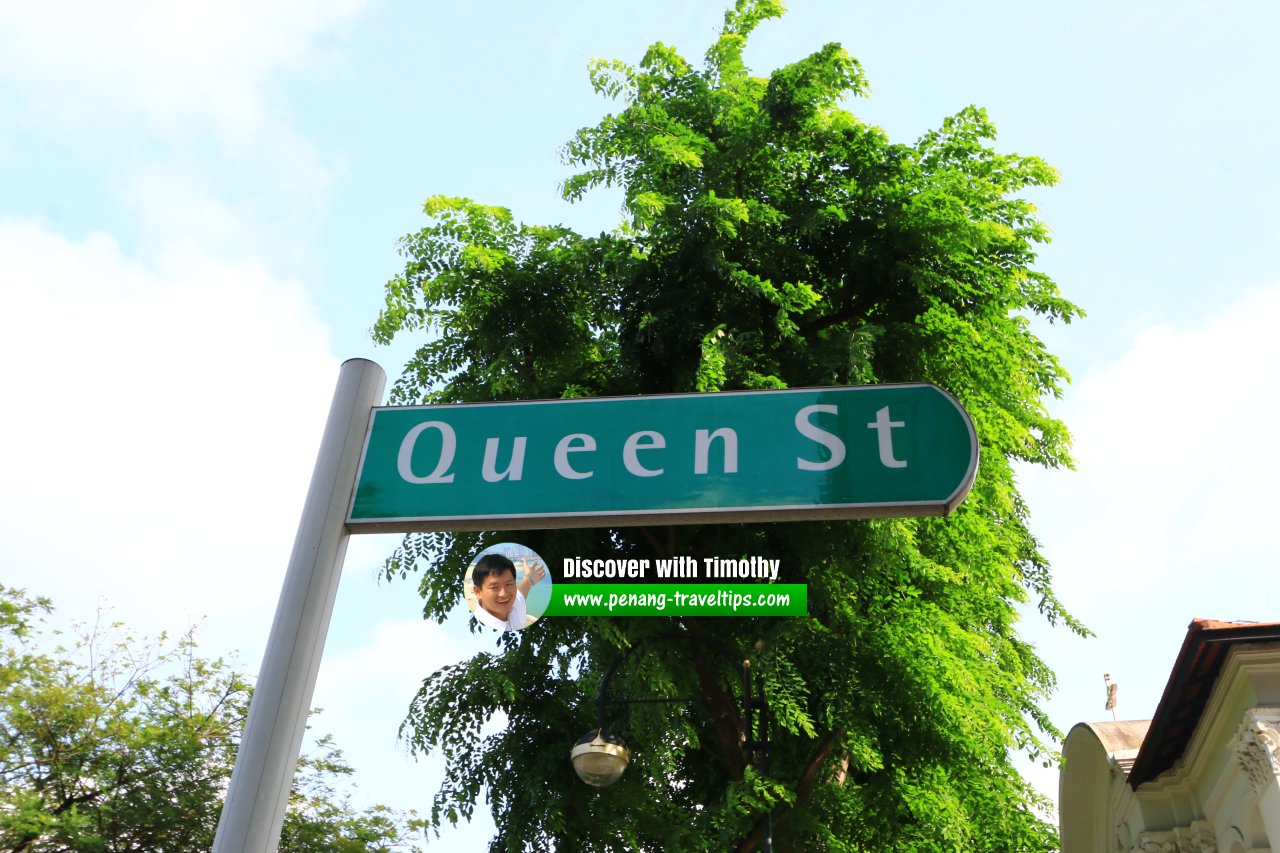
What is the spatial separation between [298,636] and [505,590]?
60 cm

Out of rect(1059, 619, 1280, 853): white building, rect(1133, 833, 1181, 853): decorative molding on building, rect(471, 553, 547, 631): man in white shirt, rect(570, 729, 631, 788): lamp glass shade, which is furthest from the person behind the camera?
rect(1133, 833, 1181, 853): decorative molding on building

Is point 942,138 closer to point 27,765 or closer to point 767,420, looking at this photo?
point 767,420

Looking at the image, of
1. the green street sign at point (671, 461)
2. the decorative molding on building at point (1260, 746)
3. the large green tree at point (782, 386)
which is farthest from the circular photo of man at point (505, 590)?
the decorative molding on building at point (1260, 746)

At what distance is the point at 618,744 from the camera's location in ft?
28.5

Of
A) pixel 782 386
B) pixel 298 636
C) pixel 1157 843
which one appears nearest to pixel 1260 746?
pixel 1157 843

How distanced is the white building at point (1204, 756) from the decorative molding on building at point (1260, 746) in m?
0.01

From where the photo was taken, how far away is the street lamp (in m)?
8.57

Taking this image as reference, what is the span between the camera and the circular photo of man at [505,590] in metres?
2.60

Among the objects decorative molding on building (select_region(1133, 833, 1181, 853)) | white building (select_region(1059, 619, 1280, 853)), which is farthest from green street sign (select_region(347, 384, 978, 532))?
decorative molding on building (select_region(1133, 833, 1181, 853))

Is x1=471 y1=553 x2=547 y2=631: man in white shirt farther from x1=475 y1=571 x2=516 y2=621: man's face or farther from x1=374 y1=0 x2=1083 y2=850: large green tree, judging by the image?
x1=374 y1=0 x2=1083 y2=850: large green tree

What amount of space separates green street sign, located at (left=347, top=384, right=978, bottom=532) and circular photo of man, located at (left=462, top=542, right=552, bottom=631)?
0.26 metres

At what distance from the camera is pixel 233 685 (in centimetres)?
1930

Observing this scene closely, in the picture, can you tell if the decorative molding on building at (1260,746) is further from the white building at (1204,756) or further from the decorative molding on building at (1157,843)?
the decorative molding on building at (1157,843)

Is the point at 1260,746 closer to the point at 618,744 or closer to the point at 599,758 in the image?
the point at 618,744
